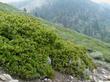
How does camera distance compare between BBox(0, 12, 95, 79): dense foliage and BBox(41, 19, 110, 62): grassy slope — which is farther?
BBox(41, 19, 110, 62): grassy slope

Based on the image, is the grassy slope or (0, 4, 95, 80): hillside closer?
(0, 4, 95, 80): hillside

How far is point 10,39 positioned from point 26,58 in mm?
1569

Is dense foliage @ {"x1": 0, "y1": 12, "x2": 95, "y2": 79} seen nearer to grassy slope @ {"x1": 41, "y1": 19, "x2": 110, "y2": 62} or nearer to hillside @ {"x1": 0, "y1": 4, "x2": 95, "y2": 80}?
hillside @ {"x1": 0, "y1": 4, "x2": 95, "y2": 80}

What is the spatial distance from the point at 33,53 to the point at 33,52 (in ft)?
0.32

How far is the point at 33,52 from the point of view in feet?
43.8

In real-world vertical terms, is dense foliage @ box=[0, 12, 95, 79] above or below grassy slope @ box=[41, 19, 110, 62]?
above

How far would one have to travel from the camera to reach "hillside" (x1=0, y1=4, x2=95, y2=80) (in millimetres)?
12299

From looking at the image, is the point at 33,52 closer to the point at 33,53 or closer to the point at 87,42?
the point at 33,53

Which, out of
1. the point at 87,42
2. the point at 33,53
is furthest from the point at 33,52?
the point at 87,42

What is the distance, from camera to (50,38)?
1509cm

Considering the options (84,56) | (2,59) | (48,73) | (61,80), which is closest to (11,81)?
(2,59)

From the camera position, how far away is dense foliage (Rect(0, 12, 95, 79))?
484 inches

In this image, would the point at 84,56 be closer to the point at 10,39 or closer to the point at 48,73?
the point at 48,73

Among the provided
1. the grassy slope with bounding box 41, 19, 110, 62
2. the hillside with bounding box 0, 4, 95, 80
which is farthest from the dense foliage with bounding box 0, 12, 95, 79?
the grassy slope with bounding box 41, 19, 110, 62
